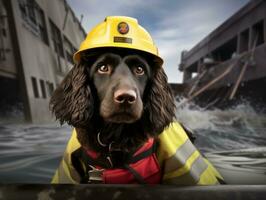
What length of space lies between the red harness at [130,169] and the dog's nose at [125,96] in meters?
0.27

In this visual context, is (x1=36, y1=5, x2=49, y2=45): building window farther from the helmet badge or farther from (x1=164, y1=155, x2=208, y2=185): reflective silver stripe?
(x1=164, y1=155, x2=208, y2=185): reflective silver stripe

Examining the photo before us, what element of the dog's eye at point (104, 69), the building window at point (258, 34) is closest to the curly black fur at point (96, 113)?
the dog's eye at point (104, 69)

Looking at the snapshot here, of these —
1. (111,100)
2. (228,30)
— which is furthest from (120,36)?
(228,30)

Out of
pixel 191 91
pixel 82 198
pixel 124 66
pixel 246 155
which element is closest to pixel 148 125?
pixel 124 66

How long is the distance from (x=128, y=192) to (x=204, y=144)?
871 millimetres

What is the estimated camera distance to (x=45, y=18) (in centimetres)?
166

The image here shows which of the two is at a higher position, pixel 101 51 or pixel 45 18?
pixel 45 18

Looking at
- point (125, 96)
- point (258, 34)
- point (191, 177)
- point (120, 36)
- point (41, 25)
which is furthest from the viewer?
point (258, 34)

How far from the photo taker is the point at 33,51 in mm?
→ 1573

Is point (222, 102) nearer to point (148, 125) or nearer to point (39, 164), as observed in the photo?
point (148, 125)

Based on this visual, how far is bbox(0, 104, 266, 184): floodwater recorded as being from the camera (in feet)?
5.17

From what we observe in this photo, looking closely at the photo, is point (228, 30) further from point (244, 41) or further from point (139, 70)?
point (139, 70)

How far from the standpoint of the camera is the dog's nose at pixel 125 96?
114 centimetres

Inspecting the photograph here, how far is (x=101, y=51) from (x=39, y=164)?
70 cm
